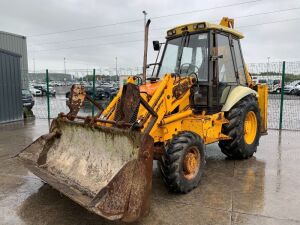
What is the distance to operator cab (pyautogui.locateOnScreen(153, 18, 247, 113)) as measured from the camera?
220 inches

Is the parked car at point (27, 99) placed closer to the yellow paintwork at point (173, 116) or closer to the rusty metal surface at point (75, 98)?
the rusty metal surface at point (75, 98)

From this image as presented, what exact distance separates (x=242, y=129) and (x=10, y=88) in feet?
31.8

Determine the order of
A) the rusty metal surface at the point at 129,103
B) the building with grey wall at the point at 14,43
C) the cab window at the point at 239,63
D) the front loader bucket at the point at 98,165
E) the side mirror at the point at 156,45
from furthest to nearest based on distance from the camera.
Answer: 1. the building with grey wall at the point at 14,43
2. the cab window at the point at 239,63
3. the side mirror at the point at 156,45
4. the rusty metal surface at the point at 129,103
5. the front loader bucket at the point at 98,165

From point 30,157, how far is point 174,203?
95.1 inches

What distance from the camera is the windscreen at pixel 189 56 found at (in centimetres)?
563

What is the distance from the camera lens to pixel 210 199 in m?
4.39

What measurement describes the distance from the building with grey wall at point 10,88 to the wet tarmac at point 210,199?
6.22 metres

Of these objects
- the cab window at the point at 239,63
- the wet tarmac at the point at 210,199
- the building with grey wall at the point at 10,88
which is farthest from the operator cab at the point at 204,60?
the building with grey wall at the point at 10,88

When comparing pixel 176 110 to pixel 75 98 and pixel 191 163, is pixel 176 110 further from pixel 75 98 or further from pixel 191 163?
pixel 75 98

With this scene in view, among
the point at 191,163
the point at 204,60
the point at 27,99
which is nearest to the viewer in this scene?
the point at 191,163

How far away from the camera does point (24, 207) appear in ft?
13.8

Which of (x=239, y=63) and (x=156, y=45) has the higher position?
(x=156, y=45)

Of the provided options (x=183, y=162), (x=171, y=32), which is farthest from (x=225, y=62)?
(x=183, y=162)

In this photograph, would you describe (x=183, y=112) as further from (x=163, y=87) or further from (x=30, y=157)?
(x=30, y=157)
